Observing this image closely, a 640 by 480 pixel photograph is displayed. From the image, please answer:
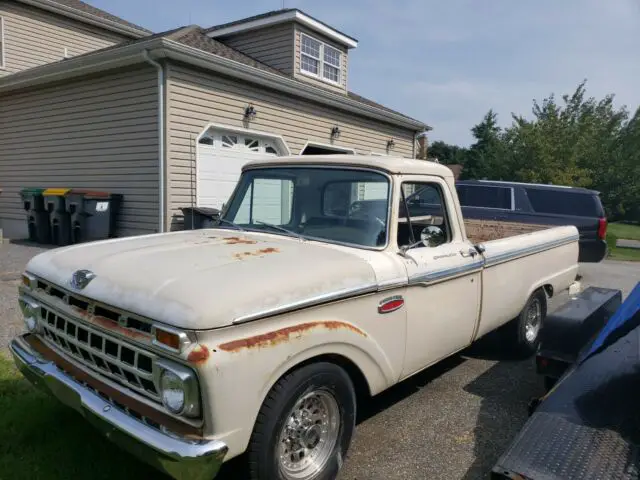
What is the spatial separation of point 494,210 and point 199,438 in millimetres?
9261

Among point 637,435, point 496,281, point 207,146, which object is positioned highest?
point 207,146

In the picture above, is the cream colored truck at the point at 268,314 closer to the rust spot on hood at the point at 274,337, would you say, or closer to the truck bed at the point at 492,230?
the rust spot on hood at the point at 274,337

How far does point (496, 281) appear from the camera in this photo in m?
4.24

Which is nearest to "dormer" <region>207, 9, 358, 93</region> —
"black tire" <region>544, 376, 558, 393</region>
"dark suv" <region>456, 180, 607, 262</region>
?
"dark suv" <region>456, 180, 607, 262</region>

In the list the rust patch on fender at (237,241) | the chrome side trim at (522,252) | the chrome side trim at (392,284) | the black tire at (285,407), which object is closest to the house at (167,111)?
the rust patch on fender at (237,241)

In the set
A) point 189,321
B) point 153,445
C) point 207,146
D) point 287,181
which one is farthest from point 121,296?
point 207,146

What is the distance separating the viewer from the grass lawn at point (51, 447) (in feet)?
9.31

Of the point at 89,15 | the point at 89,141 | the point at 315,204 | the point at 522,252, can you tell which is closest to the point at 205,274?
the point at 315,204

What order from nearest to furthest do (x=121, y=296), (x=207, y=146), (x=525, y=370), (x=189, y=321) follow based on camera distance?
(x=189, y=321) → (x=121, y=296) → (x=525, y=370) → (x=207, y=146)

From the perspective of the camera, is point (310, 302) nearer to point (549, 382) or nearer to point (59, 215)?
point (549, 382)

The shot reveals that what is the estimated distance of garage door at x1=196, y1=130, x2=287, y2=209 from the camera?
33.4 ft

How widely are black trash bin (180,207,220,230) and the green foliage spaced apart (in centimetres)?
1802

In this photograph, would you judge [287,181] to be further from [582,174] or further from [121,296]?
[582,174]

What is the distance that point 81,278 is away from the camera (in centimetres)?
260
